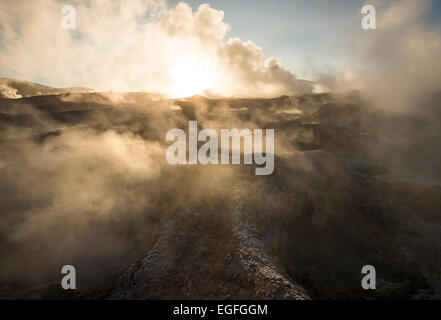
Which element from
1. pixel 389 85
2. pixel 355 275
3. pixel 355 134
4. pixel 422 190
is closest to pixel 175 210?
pixel 355 275

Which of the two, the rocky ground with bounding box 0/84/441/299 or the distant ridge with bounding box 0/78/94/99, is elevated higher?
the distant ridge with bounding box 0/78/94/99

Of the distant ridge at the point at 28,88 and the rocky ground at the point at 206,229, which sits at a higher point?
the distant ridge at the point at 28,88

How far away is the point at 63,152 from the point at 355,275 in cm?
1732

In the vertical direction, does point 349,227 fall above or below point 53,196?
below

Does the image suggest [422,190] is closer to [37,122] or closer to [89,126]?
[89,126]

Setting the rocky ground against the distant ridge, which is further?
the distant ridge

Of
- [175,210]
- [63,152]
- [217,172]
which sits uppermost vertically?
[63,152]

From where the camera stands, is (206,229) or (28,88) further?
(28,88)

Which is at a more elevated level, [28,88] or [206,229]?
[28,88]

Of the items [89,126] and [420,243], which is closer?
[420,243]

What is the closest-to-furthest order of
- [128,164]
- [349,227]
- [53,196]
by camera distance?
1. [53,196]
2. [349,227]
3. [128,164]

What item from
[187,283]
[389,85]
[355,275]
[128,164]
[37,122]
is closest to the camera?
[187,283]

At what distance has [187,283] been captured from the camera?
679 centimetres

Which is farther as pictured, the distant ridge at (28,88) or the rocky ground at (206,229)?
the distant ridge at (28,88)
